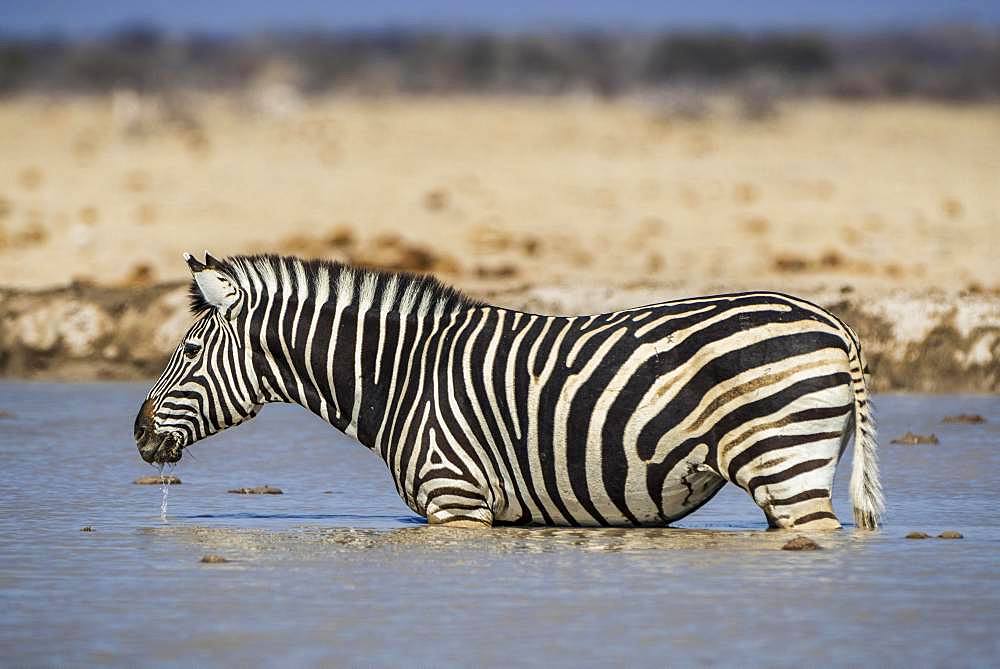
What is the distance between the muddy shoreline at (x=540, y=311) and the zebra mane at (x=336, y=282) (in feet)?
21.4

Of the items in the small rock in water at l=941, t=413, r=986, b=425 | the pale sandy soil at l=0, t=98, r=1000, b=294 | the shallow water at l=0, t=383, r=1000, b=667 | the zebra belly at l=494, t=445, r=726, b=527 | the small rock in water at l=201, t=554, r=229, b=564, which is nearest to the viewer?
the shallow water at l=0, t=383, r=1000, b=667

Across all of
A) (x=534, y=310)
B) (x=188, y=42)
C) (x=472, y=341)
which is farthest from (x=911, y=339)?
(x=188, y=42)

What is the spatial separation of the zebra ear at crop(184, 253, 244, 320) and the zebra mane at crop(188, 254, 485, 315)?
0.13 ft

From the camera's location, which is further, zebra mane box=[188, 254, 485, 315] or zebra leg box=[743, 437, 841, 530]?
zebra mane box=[188, 254, 485, 315]

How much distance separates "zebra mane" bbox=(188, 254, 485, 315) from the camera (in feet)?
28.9

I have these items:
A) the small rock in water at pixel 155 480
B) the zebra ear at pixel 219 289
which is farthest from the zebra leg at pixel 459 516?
the small rock in water at pixel 155 480

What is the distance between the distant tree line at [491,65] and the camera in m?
43.6

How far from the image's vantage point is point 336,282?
8867 millimetres

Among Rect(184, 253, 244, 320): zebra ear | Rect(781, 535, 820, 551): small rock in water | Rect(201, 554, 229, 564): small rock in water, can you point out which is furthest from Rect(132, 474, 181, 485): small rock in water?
Rect(781, 535, 820, 551): small rock in water

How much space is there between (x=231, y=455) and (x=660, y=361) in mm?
4485

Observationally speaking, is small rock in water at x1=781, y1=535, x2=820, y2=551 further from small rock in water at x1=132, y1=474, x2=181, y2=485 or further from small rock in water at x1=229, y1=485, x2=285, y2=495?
→ small rock in water at x1=132, y1=474, x2=181, y2=485

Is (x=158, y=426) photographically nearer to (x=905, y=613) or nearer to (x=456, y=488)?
(x=456, y=488)

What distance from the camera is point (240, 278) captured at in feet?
29.1

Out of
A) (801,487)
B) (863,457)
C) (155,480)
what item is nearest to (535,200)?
(155,480)
